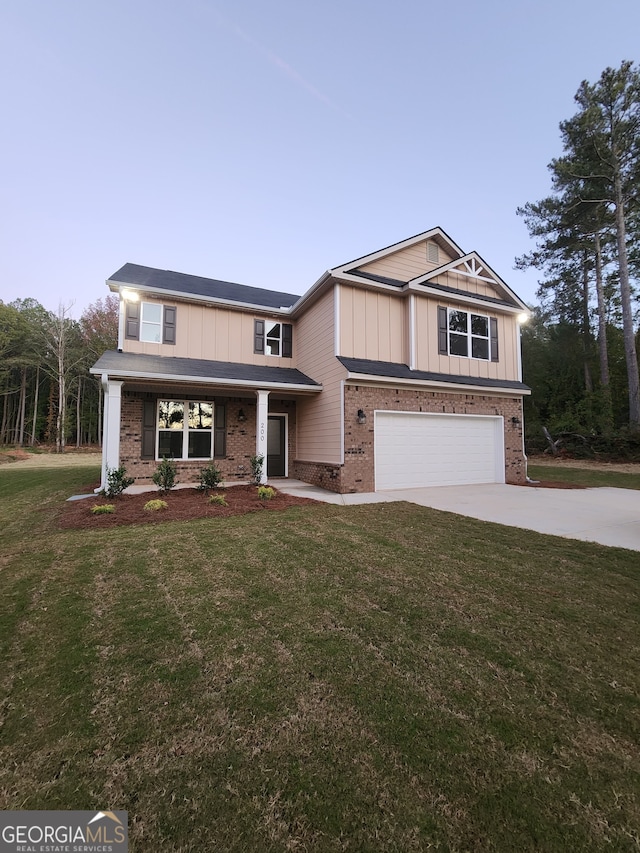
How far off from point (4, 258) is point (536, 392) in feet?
125

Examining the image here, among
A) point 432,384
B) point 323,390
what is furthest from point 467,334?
point 323,390

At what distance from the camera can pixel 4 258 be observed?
82.4ft

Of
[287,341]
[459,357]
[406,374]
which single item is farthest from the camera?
[287,341]

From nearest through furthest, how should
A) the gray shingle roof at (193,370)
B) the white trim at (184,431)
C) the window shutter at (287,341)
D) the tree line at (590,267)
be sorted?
the gray shingle roof at (193,370), the white trim at (184,431), the window shutter at (287,341), the tree line at (590,267)

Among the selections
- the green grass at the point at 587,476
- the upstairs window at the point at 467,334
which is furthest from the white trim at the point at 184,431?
the green grass at the point at 587,476

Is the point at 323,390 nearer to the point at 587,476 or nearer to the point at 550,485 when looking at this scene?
the point at 550,485

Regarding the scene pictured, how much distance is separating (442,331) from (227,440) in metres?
7.38

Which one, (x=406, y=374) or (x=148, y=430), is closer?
(x=406, y=374)

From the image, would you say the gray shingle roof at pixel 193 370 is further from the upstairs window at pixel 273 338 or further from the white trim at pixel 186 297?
the white trim at pixel 186 297

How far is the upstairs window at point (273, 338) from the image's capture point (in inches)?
471

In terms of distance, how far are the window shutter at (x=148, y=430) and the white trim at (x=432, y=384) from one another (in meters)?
5.75

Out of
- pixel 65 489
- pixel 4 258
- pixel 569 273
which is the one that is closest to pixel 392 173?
pixel 569 273

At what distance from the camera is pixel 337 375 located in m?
9.49

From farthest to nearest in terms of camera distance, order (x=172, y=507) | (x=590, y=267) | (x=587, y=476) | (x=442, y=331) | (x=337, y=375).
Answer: (x=590, y=267), (x=587, y=476), (x=442, y=331), (x=337, y=375), (x=172, y=507)
